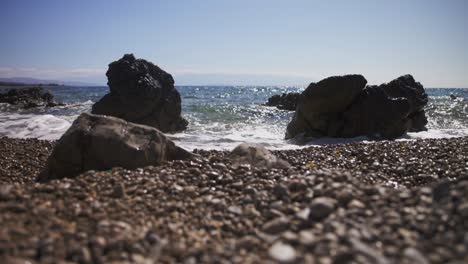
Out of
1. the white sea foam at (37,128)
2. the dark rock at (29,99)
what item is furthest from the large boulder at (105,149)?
the dark rock at (29,99)

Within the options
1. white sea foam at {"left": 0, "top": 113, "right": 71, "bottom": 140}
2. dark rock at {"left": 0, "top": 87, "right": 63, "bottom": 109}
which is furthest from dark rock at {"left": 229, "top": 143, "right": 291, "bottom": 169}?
dark rock at {"left": 0, "top": 87, "right": 63, "bottom": 109}

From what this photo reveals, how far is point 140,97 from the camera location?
16844mm

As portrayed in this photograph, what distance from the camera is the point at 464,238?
8.05 ft

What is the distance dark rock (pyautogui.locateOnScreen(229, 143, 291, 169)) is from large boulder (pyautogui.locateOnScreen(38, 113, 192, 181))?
1.04 m

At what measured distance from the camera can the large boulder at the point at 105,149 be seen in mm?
5777

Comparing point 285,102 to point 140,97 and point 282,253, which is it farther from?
point 282,253

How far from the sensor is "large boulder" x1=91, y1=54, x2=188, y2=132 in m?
16.7

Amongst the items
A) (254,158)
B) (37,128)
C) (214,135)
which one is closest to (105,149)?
(254,158)

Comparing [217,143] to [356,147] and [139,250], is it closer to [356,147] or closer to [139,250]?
[356,147]

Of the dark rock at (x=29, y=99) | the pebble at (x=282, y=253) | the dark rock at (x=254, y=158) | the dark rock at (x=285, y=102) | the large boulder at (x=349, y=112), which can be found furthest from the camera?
the dark rock at (x=285, y=102)

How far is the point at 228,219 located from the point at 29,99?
32.3 metres

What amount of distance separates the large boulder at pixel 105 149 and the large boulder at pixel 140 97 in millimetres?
10456

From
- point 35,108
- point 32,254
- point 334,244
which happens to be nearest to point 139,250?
point 32,254

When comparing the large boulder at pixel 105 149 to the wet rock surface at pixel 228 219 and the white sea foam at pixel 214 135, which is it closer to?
the wet rock surface at pixel 228 219
